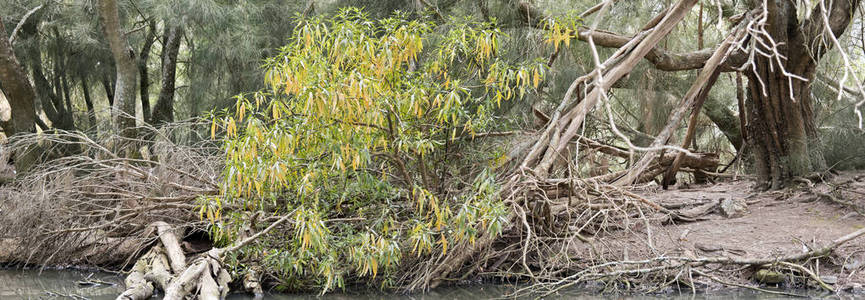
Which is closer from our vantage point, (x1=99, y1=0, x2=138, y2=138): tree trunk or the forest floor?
the forest floor

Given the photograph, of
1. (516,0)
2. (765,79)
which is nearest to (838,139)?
(765,79)

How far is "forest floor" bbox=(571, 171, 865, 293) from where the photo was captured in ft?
18.2

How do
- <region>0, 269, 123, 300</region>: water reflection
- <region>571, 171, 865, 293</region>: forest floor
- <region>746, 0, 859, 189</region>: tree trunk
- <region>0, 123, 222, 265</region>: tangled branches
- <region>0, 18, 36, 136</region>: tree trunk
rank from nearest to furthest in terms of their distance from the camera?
1. <region>0, 269, 123, 300</region>: water reflection
2. <region>571, 171, 865, 293</region>: forest floor
3. <region>0, 123, 222, 265</region>: tangled branches
4. <region>746, 0, 859, 189</region>: tree trunk
5. <region>0, 18, 36, 136</region>: tree trunk

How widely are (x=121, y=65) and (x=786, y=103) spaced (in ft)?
23.0

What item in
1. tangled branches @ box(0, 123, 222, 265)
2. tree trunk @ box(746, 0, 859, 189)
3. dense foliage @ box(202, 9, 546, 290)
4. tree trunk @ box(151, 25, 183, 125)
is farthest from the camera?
tree trunk @ box(151, 25, 183, 125)

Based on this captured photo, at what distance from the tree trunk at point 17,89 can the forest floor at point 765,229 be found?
21.6ft

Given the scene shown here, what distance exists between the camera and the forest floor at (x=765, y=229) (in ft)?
18.2

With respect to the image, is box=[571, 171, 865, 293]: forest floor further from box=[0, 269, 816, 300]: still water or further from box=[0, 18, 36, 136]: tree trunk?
box=[0, 18, 36, 136]: tree trunk

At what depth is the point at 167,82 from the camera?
11.7 meters

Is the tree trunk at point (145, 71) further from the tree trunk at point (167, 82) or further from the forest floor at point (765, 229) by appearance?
the forest floor at point (765, 229)

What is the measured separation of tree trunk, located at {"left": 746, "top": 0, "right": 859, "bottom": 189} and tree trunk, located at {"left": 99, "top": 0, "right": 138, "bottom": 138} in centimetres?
652

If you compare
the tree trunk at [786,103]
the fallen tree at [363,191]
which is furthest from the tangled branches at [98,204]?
the tree trunk at [786,103]

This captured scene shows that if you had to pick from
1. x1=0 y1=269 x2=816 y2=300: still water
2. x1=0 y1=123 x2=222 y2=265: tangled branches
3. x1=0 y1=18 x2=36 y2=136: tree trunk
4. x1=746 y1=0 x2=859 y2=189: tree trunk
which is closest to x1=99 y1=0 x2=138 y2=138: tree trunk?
x1=0 y1=18 x2=36 y2=136: tree trunk

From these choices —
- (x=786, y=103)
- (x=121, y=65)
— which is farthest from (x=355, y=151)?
(x=121, y=65)
